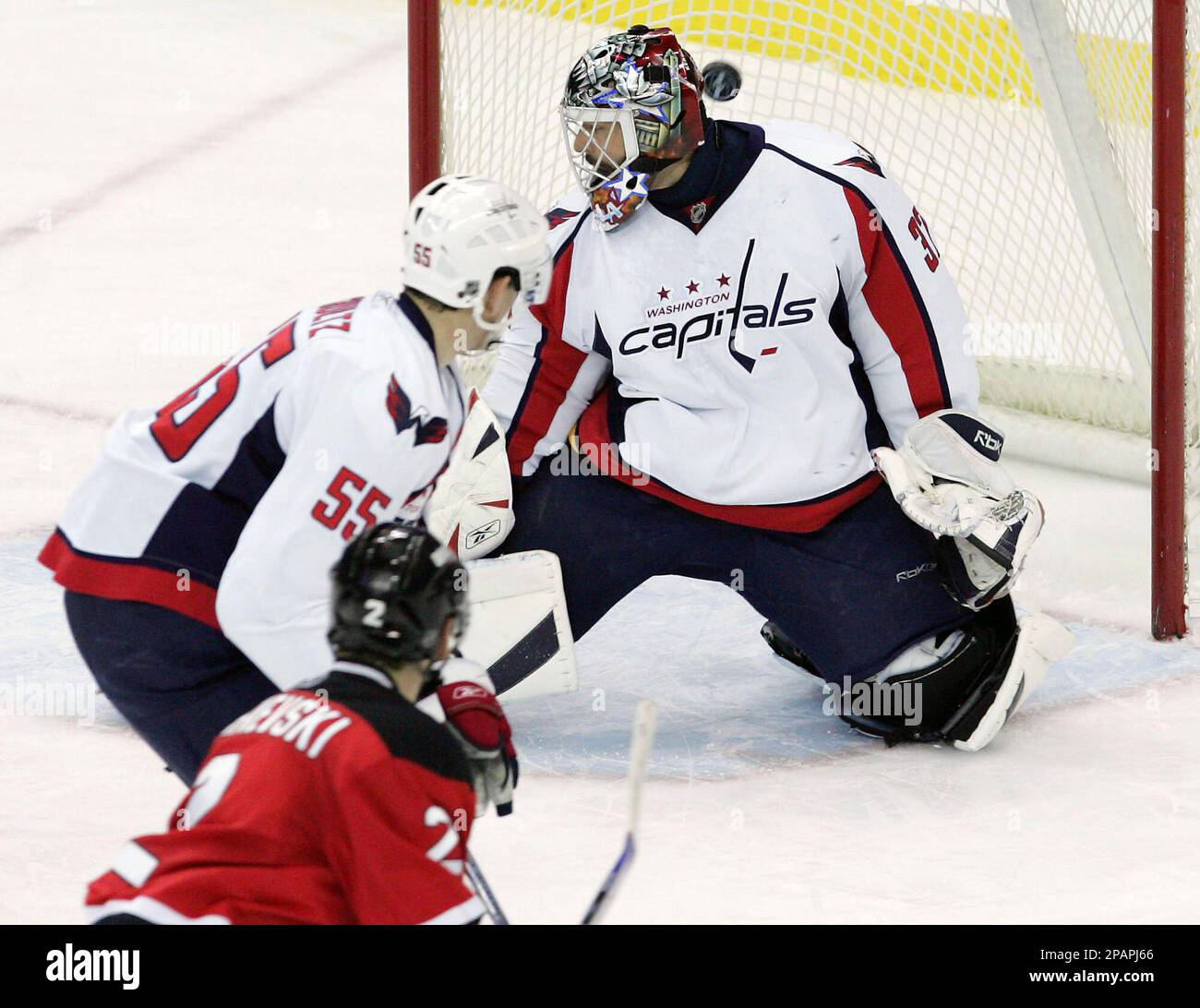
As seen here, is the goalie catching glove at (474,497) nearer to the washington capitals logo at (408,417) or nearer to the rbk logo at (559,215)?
the rbk logo at (559,215)

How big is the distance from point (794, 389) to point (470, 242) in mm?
1022

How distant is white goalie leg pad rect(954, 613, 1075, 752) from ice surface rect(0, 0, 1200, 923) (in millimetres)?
51

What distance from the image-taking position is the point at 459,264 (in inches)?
92.8

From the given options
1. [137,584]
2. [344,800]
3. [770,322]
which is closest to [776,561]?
[770,322]

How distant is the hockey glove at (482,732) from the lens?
2268 mm

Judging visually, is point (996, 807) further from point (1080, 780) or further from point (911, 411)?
point (911, 411)

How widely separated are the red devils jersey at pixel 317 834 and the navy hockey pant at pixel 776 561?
1.51 m

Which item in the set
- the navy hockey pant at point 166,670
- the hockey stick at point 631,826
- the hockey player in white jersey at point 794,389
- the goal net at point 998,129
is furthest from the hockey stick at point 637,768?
the goal net at point 998,129

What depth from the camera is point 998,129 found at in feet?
15.2

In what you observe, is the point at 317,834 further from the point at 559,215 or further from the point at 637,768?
the point at 559,215

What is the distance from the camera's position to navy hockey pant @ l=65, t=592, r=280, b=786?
7.90ft

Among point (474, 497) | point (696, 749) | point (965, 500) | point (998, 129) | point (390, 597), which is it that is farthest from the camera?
point (998, 129)

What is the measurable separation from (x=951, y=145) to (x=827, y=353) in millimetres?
1598

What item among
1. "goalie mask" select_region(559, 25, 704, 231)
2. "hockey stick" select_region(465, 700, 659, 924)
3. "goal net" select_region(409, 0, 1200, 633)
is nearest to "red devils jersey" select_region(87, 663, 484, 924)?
"hockey stick" select_region(465, 700, 659, 924)
